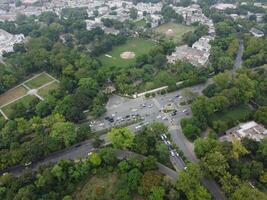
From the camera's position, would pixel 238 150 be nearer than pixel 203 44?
Yes

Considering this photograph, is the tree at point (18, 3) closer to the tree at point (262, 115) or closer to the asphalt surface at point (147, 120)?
the asphalt surface at point (147, 120)

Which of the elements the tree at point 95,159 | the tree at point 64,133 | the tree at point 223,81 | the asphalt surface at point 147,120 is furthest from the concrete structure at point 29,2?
the tree at point 95,159

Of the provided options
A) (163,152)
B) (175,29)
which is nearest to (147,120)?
(163,152)

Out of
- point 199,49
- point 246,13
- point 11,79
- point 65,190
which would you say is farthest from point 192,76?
point 246,13

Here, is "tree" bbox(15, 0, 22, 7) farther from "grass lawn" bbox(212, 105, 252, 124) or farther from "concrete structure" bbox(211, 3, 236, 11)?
"grass lawn" bbox(212, 105, 252, 124)

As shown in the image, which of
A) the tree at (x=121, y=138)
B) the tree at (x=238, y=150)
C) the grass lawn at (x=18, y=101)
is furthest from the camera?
the grass lawn at (x=18, y=101)

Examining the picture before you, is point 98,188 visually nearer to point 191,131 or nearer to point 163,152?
point 163,152
